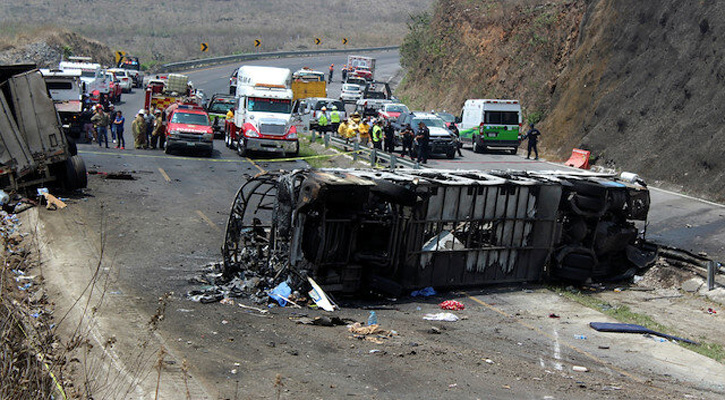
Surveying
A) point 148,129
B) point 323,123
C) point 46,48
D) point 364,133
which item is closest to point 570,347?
point 364,133

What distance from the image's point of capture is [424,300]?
13820 millimetres

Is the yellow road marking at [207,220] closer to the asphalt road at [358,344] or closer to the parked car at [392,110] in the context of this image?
the asphalt road at [358,344]

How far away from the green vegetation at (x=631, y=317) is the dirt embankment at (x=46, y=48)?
196ft

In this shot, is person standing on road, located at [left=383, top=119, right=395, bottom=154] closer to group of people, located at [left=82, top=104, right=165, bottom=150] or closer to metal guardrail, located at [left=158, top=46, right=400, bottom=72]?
group of people, located at [left=82, top=104, right=165, bottom=150]

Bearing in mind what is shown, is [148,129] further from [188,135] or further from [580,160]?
[580,160]

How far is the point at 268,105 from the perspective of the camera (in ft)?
105

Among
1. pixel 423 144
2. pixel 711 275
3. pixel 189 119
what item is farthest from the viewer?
pixel 189 119

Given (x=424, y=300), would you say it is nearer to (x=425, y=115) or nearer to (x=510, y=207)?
(x=510, y=207)

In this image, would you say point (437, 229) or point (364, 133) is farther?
point (364, 133)

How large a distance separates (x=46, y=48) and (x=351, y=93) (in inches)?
1222

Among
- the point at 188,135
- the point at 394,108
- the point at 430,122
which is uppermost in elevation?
the point at 430,122

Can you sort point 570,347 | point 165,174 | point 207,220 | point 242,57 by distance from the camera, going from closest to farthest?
point 570,347
point 207,220
point 165,174
point 242,57

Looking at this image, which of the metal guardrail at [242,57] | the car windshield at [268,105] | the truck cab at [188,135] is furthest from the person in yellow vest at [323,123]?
the metal guardrail at [242,57]

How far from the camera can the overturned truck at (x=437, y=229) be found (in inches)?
505
